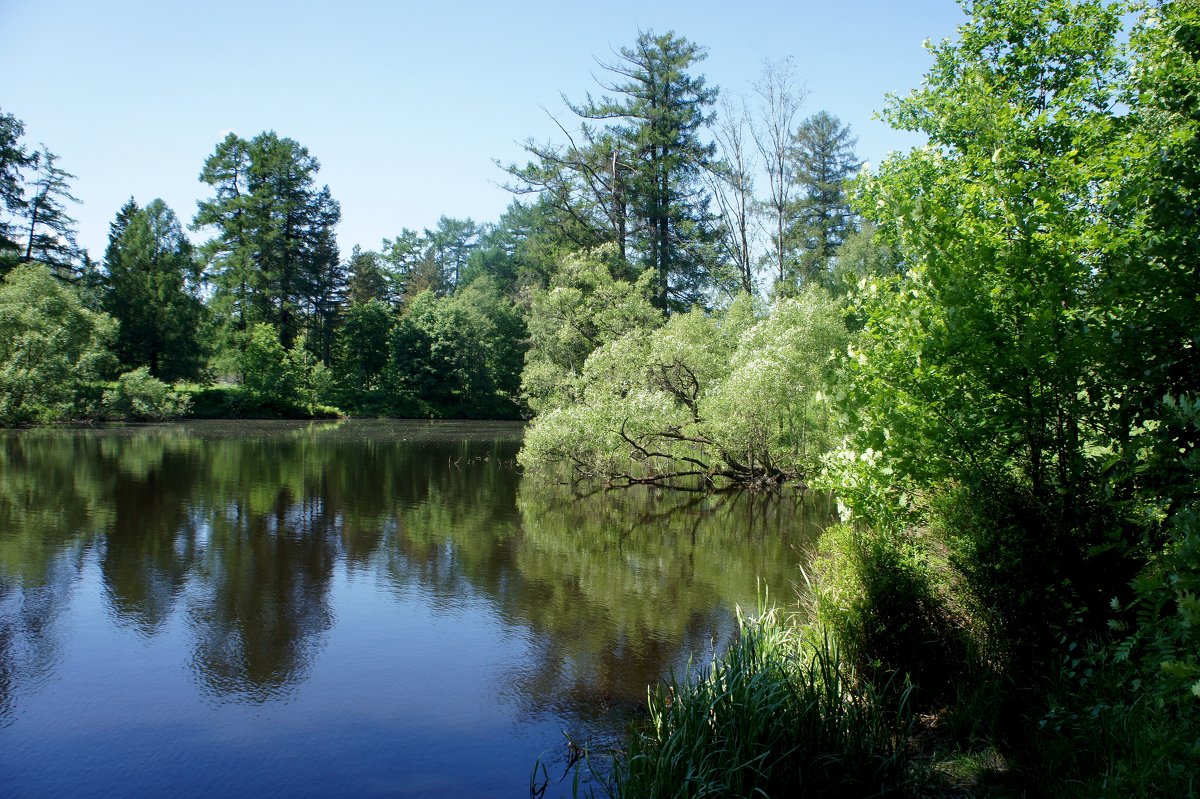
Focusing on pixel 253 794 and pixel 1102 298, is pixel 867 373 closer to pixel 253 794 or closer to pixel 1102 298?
pixel 1102 298

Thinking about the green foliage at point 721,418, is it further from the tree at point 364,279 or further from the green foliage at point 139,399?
the tree at point 364,279

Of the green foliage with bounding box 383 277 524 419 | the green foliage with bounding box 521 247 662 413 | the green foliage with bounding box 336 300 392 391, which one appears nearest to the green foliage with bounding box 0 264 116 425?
the green foliage with bounding box 336 300 392 391

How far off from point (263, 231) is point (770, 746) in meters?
54.6

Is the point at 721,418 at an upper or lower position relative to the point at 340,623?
upper

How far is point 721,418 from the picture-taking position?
71.0ft

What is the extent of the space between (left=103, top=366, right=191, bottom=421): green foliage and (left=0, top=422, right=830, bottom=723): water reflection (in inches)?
623

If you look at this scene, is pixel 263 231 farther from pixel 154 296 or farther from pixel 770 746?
pixel 770 746

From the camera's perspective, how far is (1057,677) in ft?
18.9

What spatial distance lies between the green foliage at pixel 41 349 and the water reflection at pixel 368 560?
1126cm

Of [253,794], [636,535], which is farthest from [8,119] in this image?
[253,794]

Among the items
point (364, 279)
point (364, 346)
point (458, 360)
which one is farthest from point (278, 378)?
point (364, 279)

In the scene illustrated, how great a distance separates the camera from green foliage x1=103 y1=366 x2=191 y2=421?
40.5 metres

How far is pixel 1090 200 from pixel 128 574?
13690mm

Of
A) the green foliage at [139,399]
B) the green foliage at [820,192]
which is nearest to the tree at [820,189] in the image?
the green foliage at [820,192]
